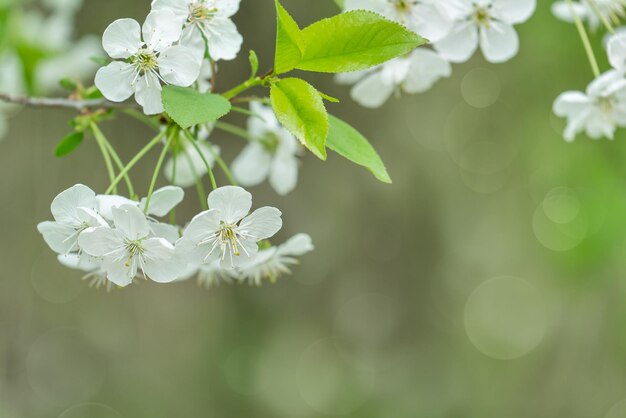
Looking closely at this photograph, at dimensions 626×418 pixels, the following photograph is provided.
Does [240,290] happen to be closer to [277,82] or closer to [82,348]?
[82,348]

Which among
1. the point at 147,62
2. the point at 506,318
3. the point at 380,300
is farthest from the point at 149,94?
the point at 506,318

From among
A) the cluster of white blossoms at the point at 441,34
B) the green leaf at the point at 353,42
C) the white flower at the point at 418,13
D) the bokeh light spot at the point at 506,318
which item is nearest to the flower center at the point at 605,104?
the cluster of white blossoms at the point at 441,34

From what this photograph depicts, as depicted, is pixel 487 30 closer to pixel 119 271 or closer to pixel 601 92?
pixel 601 92

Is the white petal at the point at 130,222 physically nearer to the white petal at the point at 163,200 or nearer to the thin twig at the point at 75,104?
the white petal at the point at 163,200

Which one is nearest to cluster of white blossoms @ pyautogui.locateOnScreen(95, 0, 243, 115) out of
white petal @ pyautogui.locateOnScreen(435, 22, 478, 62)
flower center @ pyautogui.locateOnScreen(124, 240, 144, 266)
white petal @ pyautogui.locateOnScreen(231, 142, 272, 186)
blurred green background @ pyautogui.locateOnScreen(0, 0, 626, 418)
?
flower center @ pyautogui.locateOnScreen(124, 240, 144, 266)

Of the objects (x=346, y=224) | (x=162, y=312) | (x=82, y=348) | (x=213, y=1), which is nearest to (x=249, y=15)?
(x=346, y=224)

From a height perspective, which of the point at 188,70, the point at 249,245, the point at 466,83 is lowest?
the point at 249,245
